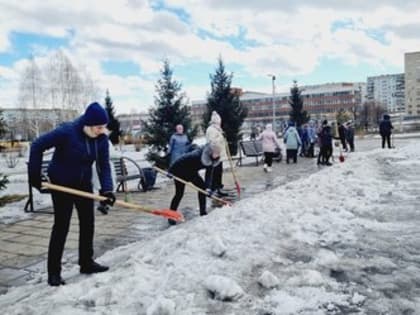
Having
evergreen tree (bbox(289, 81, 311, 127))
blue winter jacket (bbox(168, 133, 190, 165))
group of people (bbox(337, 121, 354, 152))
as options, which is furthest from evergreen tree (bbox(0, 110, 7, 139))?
evergreen tree (bbox(289, 81, 311, 127))

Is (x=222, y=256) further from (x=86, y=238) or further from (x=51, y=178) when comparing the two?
(x=51, y=178)

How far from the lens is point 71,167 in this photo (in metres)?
4.17

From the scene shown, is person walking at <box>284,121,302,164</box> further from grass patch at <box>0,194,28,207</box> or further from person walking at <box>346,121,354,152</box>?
grass patch at <box>0,194,28,207</box>

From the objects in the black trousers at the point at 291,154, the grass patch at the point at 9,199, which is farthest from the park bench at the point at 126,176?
the black trousers at the point at 291,154

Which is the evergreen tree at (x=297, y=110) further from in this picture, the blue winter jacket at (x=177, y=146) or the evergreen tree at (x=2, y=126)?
the evergreen tree at (x=2, y=126)

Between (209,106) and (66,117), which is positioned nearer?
(209,106)

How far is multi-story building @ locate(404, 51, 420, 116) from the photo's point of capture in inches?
3745

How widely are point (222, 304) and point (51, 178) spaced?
2012 millimetres

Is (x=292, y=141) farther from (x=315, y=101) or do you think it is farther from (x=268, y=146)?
(x=315, y=101)

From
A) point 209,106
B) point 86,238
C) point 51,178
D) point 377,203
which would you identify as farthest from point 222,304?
point 209,106

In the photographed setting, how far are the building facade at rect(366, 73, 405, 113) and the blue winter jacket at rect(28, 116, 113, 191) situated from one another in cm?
11819

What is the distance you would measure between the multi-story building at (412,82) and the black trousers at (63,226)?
101 m

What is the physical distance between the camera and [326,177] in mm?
10391

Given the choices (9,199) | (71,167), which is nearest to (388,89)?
(9,199)
